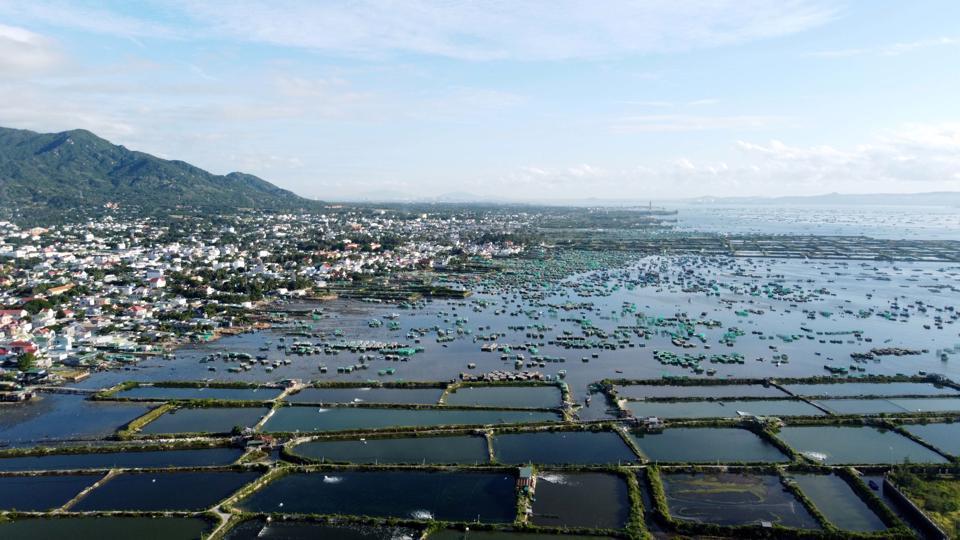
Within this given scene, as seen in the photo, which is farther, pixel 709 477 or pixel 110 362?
pixel 110 362

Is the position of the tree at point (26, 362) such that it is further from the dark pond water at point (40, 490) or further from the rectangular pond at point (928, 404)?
the rectangular pond at point (928, 404)

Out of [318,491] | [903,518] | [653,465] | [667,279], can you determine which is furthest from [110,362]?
[667,279]

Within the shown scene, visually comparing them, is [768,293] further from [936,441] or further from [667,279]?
[936,441]

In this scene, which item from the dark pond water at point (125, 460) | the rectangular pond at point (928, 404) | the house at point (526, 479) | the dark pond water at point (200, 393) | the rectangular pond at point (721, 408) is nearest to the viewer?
the house at point (526, 479)

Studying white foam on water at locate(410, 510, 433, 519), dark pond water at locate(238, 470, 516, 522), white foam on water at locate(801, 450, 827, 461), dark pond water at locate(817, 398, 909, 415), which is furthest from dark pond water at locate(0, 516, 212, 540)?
dark pond water at locate(817, 398, 909, 415)

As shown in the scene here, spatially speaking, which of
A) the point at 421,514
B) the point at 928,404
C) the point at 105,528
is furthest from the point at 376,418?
the point at 928,404

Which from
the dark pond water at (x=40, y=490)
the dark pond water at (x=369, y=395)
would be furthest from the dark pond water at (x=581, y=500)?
the dark pond water at (x=40, y=490)
